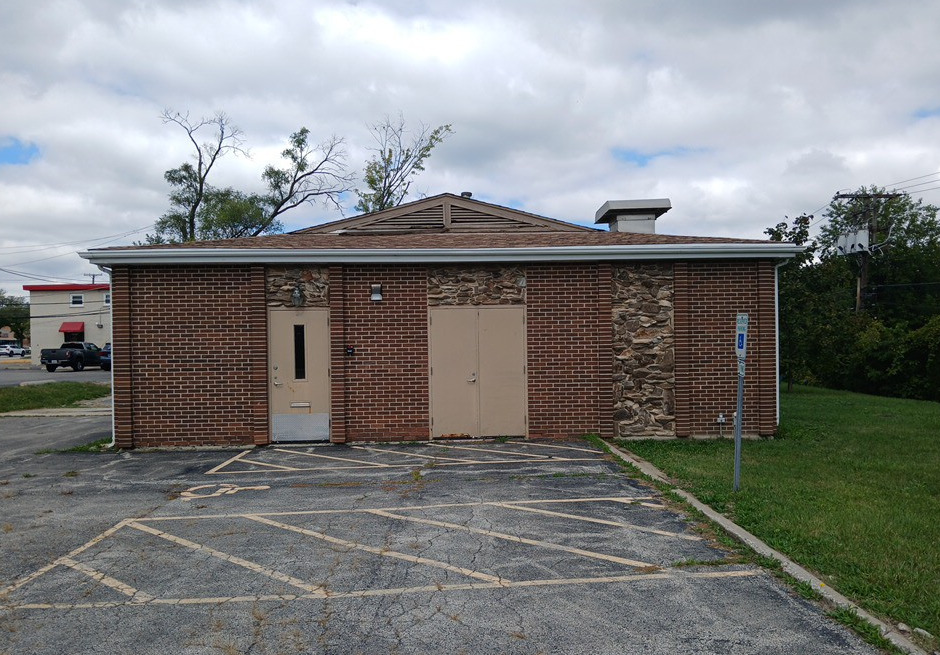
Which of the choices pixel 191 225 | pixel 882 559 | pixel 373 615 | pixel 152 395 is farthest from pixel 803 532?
pixel 191 225

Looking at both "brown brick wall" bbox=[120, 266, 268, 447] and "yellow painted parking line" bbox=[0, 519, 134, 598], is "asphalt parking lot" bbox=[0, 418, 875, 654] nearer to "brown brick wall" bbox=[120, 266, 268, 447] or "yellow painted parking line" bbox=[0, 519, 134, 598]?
"yellow painted parking line" bbox=[0, 519, 134, 598]

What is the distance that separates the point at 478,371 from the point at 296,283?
3.35 meters

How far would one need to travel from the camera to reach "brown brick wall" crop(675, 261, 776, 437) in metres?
11.1

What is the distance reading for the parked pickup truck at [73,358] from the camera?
37375 millimetres

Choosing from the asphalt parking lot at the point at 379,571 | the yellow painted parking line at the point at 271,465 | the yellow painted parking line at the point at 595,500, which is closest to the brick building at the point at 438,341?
the yellow painted parking line at the point at 271,465

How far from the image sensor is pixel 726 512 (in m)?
6.36

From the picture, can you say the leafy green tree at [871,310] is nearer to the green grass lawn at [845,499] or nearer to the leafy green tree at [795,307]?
the leafy green tree at [795,307]

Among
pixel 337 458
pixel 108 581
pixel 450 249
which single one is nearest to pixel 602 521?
pixel 108 581

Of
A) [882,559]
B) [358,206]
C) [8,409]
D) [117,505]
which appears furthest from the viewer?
[358,206]

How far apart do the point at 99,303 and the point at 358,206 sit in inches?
960

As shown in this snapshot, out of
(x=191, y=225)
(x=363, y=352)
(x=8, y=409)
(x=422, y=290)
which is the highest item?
(x=191, y=225)

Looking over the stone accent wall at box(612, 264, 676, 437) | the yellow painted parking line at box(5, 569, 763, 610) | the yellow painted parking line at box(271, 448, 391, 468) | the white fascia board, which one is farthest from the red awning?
the yellow painted parking line at box(5, 569, 763, 610)

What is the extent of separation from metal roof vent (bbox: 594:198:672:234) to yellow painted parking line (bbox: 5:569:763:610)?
11748mm

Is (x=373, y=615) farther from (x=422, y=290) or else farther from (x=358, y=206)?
(x=358, y=206)
